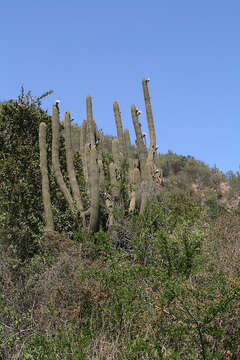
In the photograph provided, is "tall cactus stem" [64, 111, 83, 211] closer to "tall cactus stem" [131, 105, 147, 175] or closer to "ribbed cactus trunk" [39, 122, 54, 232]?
"ribbed cactus trunk" [39, 122, 54, 232]

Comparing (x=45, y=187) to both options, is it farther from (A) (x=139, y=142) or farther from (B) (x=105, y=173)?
(A) (x=139, y=142)

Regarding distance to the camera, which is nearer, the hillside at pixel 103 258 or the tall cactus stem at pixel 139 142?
the hillside at pixel 103 258

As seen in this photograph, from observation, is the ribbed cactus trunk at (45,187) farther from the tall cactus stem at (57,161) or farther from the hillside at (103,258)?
the tall cactus stem at (57,161)

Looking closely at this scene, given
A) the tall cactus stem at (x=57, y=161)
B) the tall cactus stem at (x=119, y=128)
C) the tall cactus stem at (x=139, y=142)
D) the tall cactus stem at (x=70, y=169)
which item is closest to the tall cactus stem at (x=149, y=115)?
the tall cactus stem at (x=139, y=142)

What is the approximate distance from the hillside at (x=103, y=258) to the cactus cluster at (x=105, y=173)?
0.10ft

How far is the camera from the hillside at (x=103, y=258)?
5035 millimetres

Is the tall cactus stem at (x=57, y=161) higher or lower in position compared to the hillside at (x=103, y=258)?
higher

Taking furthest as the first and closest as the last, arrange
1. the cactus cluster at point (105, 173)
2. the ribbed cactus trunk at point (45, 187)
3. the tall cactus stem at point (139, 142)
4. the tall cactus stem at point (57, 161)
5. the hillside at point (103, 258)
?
the tall cactus stem at point (139, 142) → the tall cactus stem at point (57, 161) → the cactus cluster at point (105, 173) → the ribbed cactus trunk at point (45, 187) → the hillside at point (103, 258)

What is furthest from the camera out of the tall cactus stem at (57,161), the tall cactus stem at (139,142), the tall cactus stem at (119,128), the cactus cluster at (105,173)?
the tall cactus stem at (119,128)

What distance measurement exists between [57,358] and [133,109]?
27.0ft

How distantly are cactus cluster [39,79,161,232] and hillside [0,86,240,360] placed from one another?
0.03 m

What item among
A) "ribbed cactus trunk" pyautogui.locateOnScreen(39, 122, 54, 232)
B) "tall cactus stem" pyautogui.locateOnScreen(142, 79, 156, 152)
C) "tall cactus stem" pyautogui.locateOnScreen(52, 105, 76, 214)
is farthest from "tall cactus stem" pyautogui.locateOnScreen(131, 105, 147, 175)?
"ribbed cactus trunk" pyautogui.locateOnScreen(39, 122, 54, 232)

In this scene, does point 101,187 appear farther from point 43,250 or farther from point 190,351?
point 190,351

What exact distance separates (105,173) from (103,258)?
406 centimetres
